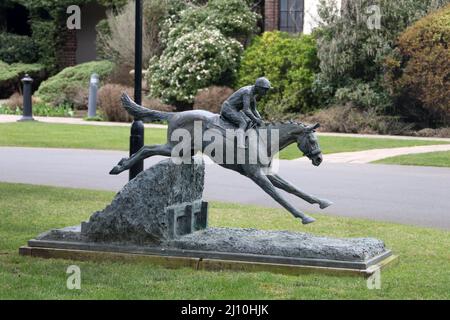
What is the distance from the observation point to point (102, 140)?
21.0 metres

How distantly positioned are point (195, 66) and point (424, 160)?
9.88 meters

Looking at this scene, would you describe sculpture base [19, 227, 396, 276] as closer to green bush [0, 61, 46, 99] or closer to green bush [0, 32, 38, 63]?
green bush [0, 61, 46, 99]

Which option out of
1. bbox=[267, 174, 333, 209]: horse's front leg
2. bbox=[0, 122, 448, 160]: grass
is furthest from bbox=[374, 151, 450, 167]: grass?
bbox=[267, 174, 333, 209]: horse's front leg

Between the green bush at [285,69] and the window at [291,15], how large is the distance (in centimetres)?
233

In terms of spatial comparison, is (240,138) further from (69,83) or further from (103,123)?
(69,83)

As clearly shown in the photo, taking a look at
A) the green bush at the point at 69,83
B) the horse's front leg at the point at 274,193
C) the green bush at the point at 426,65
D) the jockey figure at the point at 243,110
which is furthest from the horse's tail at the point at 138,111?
the green bush at the point at 69,83

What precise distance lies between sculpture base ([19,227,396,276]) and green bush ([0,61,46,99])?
23622mm

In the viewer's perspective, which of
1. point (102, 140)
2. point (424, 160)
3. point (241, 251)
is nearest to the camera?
point (241, 251)

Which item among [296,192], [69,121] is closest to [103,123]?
[69,121]

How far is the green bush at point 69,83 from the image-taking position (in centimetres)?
2955

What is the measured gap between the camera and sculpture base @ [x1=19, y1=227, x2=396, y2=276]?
7.98 meters

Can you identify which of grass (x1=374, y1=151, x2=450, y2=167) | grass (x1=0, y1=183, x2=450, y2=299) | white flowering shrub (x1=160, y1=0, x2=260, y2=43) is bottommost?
grass (x1=0, y1=183, x2=450, y2=299)

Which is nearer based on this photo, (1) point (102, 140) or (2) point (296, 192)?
(2) point (296, 192)

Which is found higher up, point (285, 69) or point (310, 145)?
point (285, 69)
